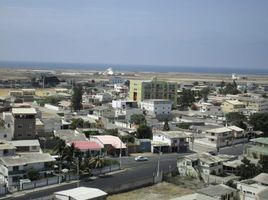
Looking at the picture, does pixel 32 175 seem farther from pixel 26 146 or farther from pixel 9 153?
pixel 26 146

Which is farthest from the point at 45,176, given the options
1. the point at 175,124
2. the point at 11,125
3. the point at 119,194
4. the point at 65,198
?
the point at 175,124

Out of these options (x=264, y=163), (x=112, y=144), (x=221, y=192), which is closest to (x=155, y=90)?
(x=112, y=144)

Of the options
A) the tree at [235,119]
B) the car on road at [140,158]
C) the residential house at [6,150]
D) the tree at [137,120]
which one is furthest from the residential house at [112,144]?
the tree at [235,119]

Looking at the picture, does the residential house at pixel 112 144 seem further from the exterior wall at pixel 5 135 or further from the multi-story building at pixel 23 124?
the exterior wall at pixel 5 135

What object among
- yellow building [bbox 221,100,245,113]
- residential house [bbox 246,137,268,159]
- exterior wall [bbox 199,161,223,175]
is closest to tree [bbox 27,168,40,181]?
exterior wall [bbox 199,161,223,175]

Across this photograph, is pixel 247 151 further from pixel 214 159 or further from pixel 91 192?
pixel 91 192
